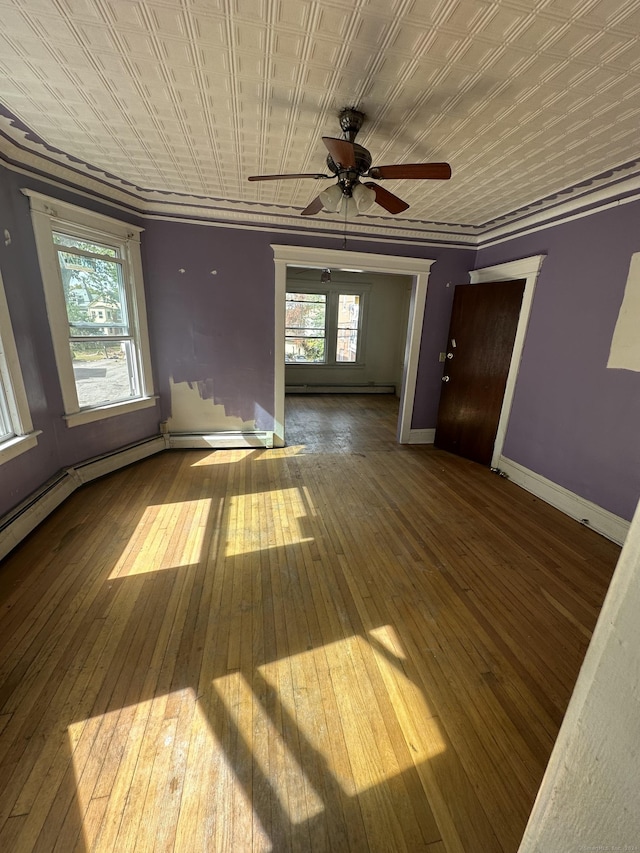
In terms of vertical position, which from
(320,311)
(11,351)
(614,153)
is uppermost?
(614,153)

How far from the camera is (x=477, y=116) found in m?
1.96

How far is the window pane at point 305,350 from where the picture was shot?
7.48 meters

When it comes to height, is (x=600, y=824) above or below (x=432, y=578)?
above

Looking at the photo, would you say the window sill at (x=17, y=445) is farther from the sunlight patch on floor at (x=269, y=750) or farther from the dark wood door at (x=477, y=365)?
the dark wood door at (x=477, y=365)

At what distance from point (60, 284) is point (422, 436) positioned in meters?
4.38

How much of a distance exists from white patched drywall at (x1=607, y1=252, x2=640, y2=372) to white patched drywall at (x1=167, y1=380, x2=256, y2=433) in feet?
12.3

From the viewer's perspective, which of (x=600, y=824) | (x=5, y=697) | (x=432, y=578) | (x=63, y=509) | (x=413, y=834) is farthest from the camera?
(x=63, y=509)

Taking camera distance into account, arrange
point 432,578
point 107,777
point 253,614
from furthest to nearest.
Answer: point 432,578, point 253,614, point 107,777

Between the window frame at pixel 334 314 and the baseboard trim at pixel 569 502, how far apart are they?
4512 millimetres

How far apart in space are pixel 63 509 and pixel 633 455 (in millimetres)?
4564

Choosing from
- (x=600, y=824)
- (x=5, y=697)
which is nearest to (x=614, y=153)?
(x=600, y=824)

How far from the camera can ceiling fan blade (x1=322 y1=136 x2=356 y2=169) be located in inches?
64.4

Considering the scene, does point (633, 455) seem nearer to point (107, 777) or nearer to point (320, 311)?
point (107, 777)

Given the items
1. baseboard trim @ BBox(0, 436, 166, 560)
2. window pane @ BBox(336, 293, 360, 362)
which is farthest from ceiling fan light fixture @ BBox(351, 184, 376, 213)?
window pane @ BBox(336, 293, 360, 362)
